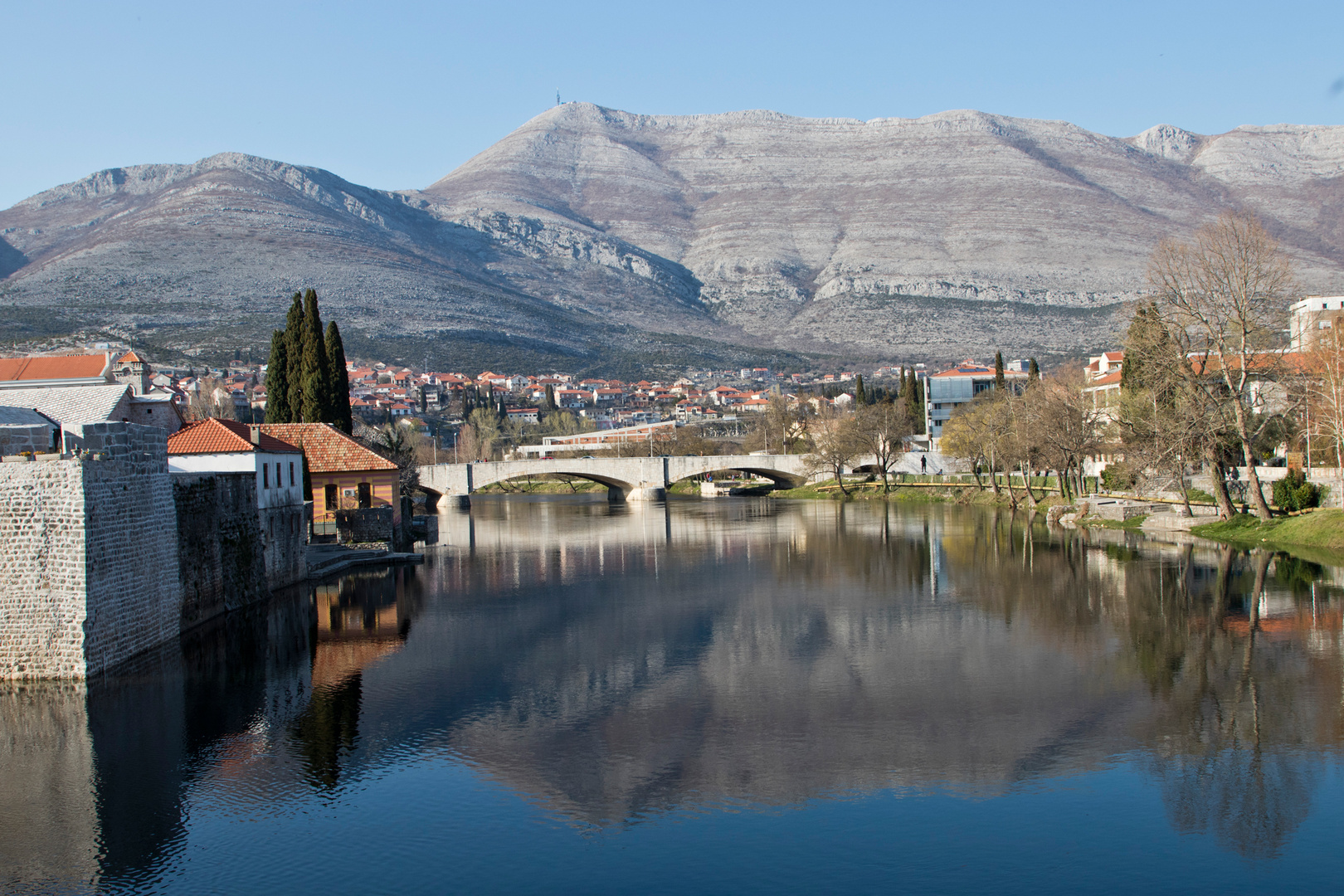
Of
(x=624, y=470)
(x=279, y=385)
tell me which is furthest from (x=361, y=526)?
(x=624, y=470)

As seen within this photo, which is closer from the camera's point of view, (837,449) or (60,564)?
(60,564)

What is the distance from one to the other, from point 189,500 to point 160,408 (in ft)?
44.0

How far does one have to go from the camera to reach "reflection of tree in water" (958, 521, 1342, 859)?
1234cm

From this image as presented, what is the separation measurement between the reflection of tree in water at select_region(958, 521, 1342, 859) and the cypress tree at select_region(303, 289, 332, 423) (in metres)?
24.3

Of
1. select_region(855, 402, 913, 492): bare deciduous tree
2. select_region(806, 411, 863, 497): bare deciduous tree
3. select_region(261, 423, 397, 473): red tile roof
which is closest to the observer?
select_region(261, 423, 397, 473): red tile roof

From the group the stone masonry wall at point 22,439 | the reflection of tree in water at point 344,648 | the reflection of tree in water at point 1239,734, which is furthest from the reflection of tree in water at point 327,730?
the reflection of tree in water at point 1239,734

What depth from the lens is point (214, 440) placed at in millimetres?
29578

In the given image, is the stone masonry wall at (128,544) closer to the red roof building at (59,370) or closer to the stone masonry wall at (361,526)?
the stone masonry wall at (361,526)

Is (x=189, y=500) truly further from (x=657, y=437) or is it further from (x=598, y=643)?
(x=657, y=437)

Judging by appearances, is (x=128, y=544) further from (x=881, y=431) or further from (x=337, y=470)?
(x=881, y=431)

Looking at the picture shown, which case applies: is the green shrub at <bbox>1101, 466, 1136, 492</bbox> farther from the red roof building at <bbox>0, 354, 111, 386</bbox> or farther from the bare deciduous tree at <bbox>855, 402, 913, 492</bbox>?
the red roof building at <bbox>0, 354, 111, 386</bbox>

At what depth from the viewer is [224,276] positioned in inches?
5733

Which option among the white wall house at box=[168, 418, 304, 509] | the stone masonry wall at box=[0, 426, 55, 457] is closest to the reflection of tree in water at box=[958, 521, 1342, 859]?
the white wall house at box=[168, 418, 304, 509]

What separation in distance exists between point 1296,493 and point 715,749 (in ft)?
91.4
